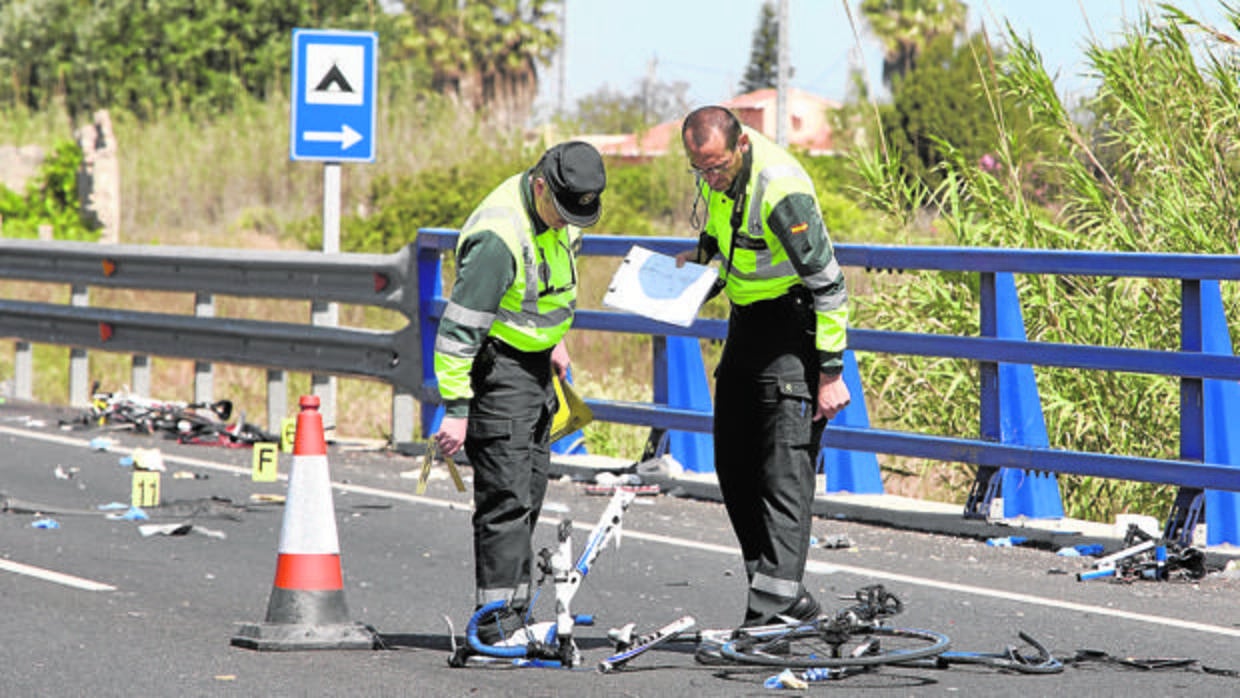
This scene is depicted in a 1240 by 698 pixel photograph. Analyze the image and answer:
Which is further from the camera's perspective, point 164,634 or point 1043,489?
point 1043,489

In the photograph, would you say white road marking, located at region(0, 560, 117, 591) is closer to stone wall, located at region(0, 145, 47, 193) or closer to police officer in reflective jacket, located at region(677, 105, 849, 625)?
police officer in reflective jacket, located at region(677, 105, 849, 625)

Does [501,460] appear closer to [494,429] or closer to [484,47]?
[494,429]

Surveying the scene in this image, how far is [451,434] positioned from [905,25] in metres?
58.4

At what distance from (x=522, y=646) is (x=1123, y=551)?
3126 mm

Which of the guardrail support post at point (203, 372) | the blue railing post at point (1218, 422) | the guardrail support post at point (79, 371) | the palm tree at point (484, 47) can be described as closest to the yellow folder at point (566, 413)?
the blue railing post at point (1218, 422)

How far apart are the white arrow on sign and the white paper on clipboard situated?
706 centimetres

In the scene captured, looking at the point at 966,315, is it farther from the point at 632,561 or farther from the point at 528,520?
the point at 528,520

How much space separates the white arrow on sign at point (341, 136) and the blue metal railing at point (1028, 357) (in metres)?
3.53

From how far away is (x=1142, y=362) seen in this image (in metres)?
8.58

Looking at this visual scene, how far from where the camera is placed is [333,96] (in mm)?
13766

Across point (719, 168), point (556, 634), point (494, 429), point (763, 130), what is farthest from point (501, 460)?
point (763, 130)

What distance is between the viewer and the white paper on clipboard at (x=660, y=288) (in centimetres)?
683

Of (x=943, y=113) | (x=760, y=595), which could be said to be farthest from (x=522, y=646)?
(x=943, y=113)

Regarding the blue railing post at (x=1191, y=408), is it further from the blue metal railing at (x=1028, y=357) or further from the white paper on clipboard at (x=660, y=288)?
the white paper on clipboard at (x=660, y=288)
